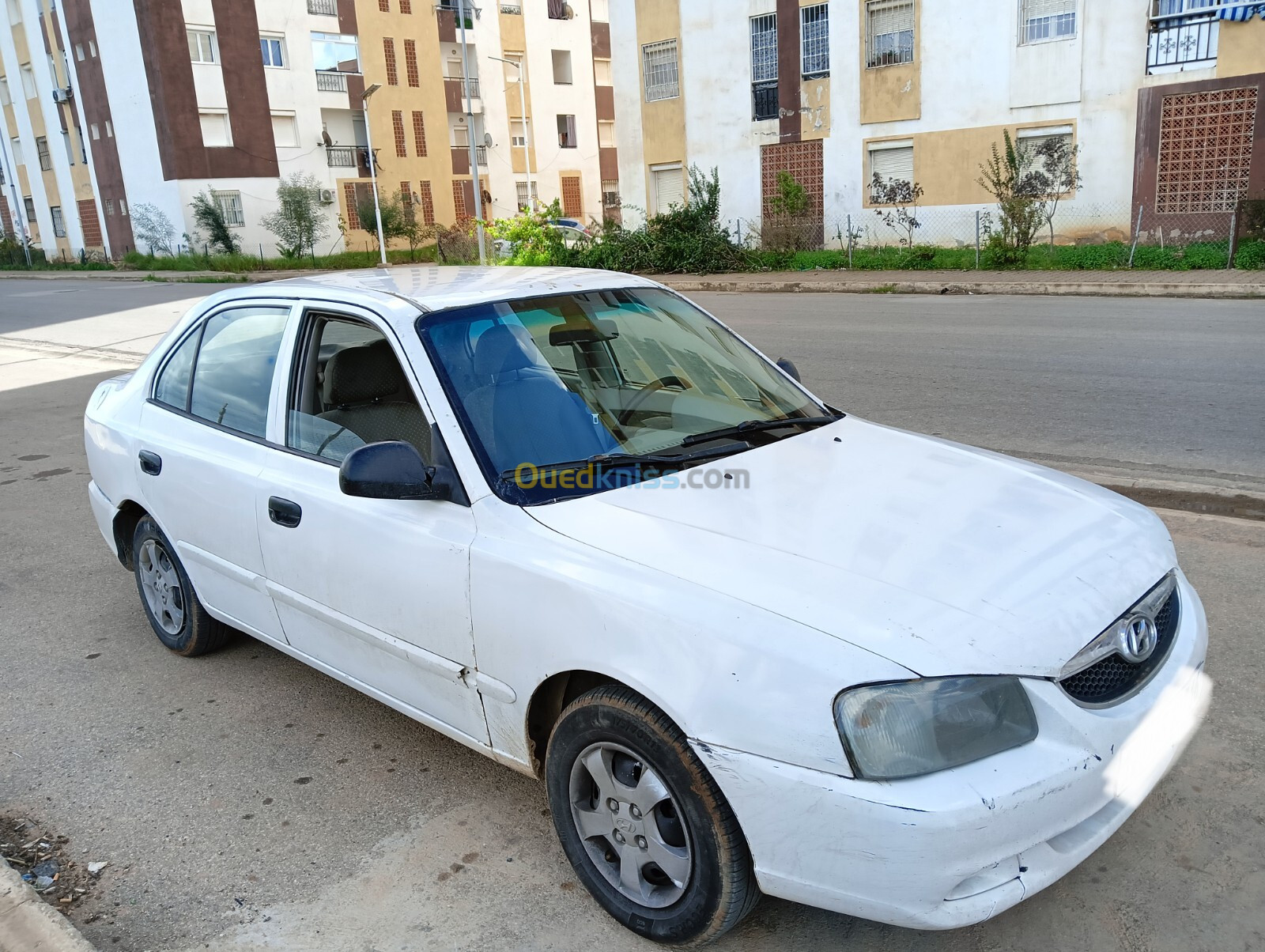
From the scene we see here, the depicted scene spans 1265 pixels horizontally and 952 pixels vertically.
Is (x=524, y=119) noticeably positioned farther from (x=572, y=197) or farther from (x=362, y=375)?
(x=362, y=375)

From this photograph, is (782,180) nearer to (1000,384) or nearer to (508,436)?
(1000,384)

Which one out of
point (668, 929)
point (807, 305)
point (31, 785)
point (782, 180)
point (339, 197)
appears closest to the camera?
point (668, 929)

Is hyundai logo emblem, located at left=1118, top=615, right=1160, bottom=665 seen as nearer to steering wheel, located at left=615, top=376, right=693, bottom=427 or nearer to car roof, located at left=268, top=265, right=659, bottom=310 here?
steering wheel, located at left=615, top=376, right=693, bottom=427

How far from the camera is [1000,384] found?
9.34 m

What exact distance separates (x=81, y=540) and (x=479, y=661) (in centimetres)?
466

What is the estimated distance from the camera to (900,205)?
27.1m

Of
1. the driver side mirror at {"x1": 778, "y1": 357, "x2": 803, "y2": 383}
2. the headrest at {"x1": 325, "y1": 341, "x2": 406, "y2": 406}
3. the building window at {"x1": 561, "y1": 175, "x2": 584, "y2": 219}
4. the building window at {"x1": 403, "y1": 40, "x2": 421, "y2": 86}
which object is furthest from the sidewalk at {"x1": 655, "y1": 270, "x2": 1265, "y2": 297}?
the building window at {"x1": 561, "y1": 175, "x2": 584, "y2": 219}

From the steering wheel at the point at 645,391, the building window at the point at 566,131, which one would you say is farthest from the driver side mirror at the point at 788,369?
the building window at the point at 566,131

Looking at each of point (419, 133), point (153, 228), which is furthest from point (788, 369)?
point (419, 133)

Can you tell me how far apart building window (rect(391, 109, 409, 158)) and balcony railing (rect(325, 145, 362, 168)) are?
190cm

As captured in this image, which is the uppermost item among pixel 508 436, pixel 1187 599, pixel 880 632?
pixel 508 436

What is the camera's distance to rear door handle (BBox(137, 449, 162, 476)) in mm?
4348

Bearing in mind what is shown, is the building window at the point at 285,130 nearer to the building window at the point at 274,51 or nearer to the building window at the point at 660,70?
the building window at the point at 274,51

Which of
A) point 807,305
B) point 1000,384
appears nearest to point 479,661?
point 1000,384
